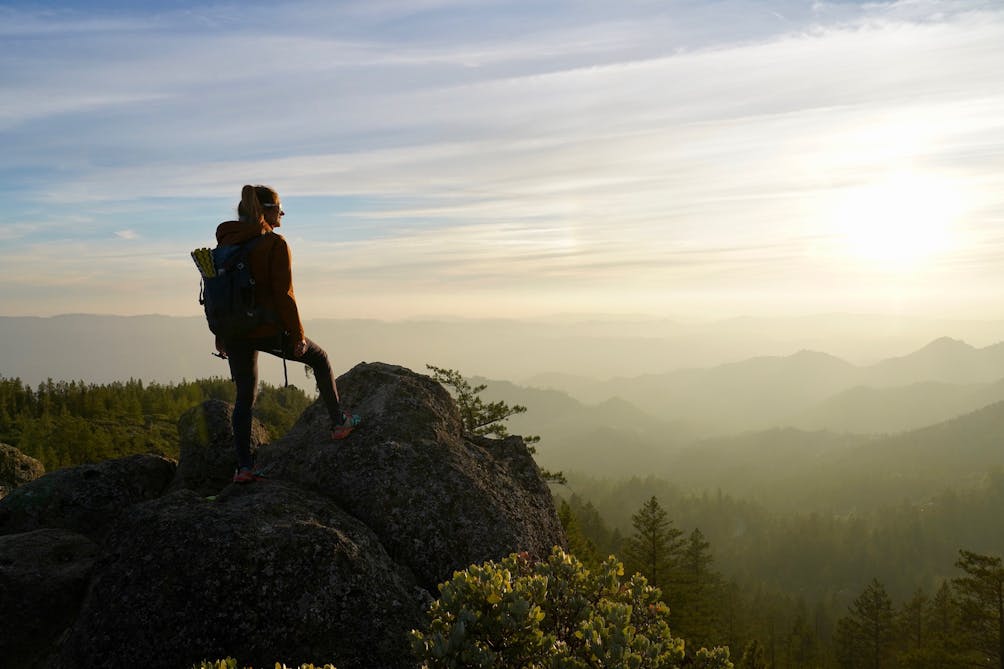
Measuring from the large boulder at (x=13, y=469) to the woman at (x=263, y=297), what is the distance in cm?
2012

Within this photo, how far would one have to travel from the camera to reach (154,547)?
8.27 m

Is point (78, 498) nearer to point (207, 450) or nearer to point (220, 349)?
point (207, 450)

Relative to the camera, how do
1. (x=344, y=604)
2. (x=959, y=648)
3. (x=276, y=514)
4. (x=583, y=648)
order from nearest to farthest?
(x=583, y=648), (x=344, y=604), (x=276, y=514), (x=959, y=648)

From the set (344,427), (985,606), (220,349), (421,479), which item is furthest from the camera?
(985,606)

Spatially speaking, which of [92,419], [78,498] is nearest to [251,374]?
[78,498]

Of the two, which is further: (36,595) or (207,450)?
(207,450)

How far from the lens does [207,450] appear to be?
1487 cm

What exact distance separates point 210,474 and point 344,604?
8208mm

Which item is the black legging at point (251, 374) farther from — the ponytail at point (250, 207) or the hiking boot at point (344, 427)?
the ponytail at point (250, 207)

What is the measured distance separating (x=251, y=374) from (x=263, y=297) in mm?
1516

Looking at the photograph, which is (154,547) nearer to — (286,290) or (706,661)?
(286,290)

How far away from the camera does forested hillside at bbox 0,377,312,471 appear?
45.1 metres

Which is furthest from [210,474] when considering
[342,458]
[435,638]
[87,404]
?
[87,404]

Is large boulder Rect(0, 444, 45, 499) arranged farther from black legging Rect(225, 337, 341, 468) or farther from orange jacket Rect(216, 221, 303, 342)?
orange jacket Rect(216, 221, 303, 342)
